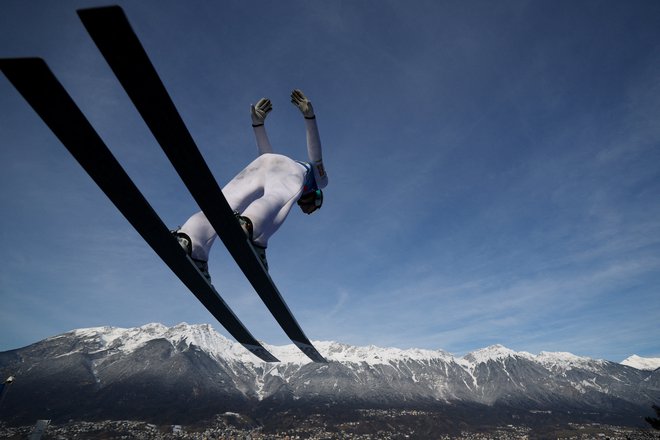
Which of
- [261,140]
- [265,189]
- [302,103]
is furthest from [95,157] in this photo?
[302,103]

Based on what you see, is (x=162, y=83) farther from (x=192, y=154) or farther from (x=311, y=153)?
(x=311, y=153)

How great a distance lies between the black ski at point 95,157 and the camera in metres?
3.10

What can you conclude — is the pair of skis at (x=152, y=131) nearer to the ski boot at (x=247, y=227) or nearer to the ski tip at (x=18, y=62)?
the ski tip at (x=18, y=62)

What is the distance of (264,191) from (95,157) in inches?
91.2

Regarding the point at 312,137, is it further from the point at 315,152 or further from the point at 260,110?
the point at 260,110

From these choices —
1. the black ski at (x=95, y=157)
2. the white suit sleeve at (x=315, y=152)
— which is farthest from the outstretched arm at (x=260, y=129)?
the black ski at (x=95, y=157)

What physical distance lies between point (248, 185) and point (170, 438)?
218m

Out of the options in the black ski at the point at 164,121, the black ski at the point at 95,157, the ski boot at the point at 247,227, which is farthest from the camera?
the ski boot at the point at 247,227

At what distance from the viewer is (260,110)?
655cm

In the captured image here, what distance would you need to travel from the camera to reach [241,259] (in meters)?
4.91

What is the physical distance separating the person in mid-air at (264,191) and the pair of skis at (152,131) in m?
0.24

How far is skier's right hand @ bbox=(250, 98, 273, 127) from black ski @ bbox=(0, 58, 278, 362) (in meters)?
2.92

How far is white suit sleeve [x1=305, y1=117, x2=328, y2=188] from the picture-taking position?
621cm

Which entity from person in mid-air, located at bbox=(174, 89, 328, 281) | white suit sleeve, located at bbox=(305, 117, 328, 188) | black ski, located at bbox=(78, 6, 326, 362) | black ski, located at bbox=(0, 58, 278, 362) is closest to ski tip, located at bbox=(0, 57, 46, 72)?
black ski, located at bbox=(0, 58, 278, 362)
